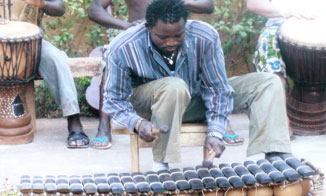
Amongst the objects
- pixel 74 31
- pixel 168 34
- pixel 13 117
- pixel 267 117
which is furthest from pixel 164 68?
pixel 74 31

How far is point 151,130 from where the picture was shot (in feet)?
12.7

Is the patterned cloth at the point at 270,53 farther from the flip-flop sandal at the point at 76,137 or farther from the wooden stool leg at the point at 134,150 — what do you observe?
the wooden stool leg at the point at 134,150

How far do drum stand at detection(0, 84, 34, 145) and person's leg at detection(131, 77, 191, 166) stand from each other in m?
1.79

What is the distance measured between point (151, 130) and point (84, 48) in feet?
11.1

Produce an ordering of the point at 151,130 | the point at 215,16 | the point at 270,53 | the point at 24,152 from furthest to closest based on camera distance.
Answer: the point at 215,16, the point at 270,53, the point at 24,152, the point at 151,130

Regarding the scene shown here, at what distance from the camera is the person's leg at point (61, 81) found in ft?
18.0

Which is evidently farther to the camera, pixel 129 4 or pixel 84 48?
pixel 84 48

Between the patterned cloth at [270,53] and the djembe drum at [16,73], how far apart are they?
176 centimetres

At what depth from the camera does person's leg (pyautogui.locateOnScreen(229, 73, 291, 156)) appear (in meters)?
4.02

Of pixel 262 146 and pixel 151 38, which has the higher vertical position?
pixel 151 38

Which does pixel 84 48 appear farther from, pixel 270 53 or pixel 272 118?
pixel 272 118

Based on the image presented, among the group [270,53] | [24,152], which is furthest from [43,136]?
[270,53]

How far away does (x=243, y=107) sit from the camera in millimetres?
4246

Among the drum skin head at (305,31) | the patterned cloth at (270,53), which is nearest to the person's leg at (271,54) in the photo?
the patterned cloth at (270,53)
